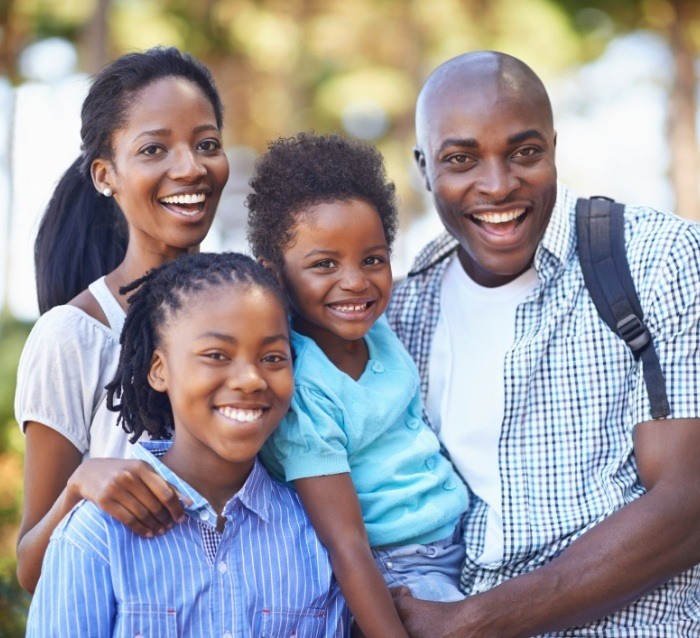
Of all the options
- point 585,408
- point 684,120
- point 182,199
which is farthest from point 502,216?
point 684,120

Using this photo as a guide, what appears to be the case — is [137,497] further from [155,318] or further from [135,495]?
[155,318]

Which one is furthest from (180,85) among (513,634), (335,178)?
(513,634)

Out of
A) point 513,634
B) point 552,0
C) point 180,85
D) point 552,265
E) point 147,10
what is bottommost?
point 513,634

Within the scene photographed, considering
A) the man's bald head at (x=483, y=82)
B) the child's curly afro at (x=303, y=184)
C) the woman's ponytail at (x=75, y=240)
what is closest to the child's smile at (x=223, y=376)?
the child's curly afro at (x=303, y=184)

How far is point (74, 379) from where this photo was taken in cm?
339

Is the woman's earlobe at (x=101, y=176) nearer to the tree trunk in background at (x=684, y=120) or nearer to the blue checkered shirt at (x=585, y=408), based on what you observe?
the blue checkered shirt at (x=585, y=408)

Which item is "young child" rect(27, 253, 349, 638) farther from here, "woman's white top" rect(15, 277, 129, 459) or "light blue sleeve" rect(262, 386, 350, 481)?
"woman's white top" rect(15, 277, 129, 459)

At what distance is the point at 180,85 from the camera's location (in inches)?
144

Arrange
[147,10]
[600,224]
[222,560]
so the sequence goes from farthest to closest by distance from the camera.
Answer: [147,10]
[600,224]
[222,560]

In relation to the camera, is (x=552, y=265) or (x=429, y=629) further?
(x=552, y=265)

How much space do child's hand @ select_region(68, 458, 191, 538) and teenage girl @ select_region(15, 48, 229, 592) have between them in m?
0.11

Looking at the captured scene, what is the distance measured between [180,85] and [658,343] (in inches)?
73.0

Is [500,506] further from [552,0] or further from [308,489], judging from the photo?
[552,0]

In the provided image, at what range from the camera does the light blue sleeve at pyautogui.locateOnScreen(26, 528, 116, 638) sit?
8.80ft
